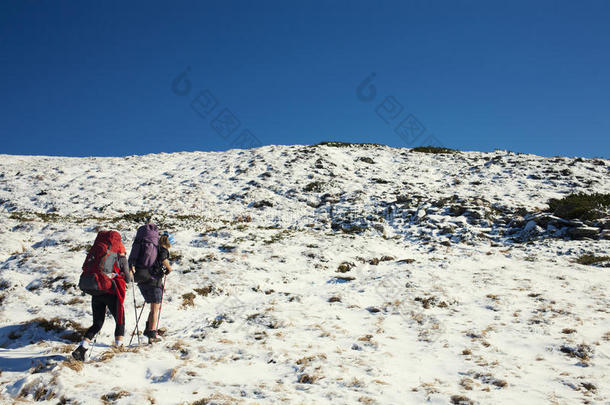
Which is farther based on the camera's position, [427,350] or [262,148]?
[262,148]

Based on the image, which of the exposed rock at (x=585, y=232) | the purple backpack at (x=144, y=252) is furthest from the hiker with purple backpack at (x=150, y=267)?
the exposed rock at (x=585, y=232)

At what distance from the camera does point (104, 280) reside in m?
6.01

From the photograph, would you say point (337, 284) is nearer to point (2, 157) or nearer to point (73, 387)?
point (73, 387)

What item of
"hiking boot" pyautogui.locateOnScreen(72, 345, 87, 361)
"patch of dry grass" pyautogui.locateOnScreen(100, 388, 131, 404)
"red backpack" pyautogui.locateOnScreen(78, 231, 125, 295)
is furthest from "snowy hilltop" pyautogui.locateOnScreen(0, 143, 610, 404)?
"red backpack" pyautogui.locateOnScreen(78, 231, 125, 295)

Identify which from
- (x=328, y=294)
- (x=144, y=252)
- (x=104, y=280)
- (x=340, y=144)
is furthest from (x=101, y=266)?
(x=340, y=144)

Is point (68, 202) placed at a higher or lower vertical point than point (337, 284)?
higher

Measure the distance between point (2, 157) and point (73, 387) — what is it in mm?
37489

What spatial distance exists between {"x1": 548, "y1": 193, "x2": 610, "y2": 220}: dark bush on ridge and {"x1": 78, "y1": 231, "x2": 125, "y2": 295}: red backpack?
19.1 m

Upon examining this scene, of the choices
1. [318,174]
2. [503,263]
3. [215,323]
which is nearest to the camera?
[215,323]

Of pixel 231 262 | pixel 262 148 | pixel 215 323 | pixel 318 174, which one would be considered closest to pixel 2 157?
pixel 262 148

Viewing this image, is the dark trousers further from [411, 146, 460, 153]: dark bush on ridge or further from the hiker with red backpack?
[411, 146, 460, 153]: dark bush on ridge

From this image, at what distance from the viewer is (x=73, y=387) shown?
5.00m

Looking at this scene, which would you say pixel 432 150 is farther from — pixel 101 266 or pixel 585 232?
pixel 101 266

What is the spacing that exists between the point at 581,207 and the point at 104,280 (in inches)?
799
